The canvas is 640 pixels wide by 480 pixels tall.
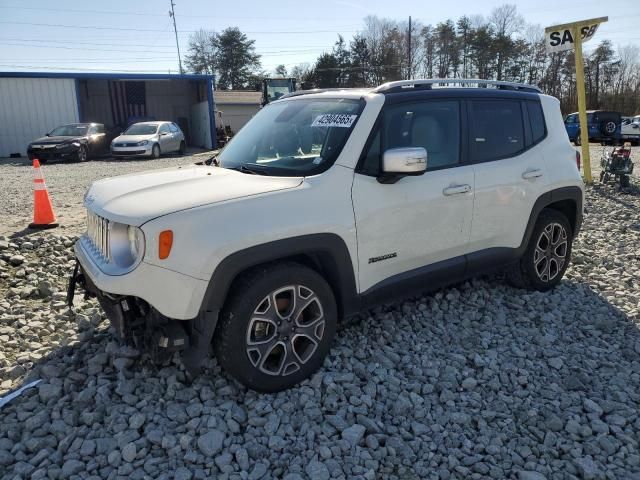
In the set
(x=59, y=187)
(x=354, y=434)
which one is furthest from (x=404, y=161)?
(x=59, y=187)

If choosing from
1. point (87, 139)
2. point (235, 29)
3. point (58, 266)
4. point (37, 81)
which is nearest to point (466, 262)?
point (58, 266)

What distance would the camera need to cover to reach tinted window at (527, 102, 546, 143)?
462 cm

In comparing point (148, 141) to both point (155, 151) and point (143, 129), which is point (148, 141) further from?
point (143, 129)

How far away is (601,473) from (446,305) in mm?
1976

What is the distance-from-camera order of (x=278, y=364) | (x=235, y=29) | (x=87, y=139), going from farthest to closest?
(x=235, y=29) < (x=87, y=139) < (x=278, y=364)

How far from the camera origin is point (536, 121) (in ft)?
15.3

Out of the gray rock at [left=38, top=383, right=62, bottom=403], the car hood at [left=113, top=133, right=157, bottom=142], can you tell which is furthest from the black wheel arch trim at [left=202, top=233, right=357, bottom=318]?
the car hood at [left=113, top=133, right=157, bottom=142]

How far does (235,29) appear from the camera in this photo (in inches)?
2438

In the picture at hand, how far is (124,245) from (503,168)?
2.96m

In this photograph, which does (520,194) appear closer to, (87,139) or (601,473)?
(601,473)

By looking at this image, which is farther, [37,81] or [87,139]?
[37,81]

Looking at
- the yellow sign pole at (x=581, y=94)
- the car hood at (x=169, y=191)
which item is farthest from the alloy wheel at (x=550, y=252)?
the yellow sign pole at (x=581, y=94)

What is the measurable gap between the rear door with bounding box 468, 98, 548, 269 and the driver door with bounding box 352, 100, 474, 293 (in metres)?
0.15

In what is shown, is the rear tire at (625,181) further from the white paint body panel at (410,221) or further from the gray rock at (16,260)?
the gray rock at (16,260)
